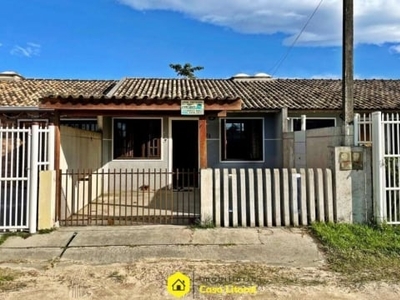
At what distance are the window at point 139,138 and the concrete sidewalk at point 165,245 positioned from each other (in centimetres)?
649

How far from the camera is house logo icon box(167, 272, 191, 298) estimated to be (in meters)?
4.82

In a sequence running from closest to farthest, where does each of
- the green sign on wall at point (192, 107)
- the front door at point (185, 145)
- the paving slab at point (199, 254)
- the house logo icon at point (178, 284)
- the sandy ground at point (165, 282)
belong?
the sandy ground at point (165, 282) < the house logo icon at point (178, 284) < the paving slab at point (199, 254) < the green sign on wall at point (192, 107) < the front door at point (185, 145)

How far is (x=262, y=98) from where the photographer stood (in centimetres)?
1551

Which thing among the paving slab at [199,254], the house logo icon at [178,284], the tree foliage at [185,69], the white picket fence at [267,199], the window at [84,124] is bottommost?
the house logo icon at [178,284]

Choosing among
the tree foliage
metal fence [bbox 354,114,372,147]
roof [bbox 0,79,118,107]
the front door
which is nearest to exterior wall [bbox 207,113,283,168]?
the front door

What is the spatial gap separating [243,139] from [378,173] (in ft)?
24.5

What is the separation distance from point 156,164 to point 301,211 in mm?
7367

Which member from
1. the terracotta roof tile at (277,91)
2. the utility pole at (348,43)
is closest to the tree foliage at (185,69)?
the terracotta roof tile at (277,91)

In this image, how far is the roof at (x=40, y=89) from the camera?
14.4 meters

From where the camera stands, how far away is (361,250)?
20.9 feet

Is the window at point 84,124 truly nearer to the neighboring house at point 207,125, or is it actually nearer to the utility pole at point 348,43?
the neighboring house at point 207,125

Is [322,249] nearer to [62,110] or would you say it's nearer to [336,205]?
[336,205]

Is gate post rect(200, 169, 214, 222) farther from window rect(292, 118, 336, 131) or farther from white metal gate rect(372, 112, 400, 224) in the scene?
window rect(292, 118, 336, 131)

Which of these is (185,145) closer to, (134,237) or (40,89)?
(40,89)
